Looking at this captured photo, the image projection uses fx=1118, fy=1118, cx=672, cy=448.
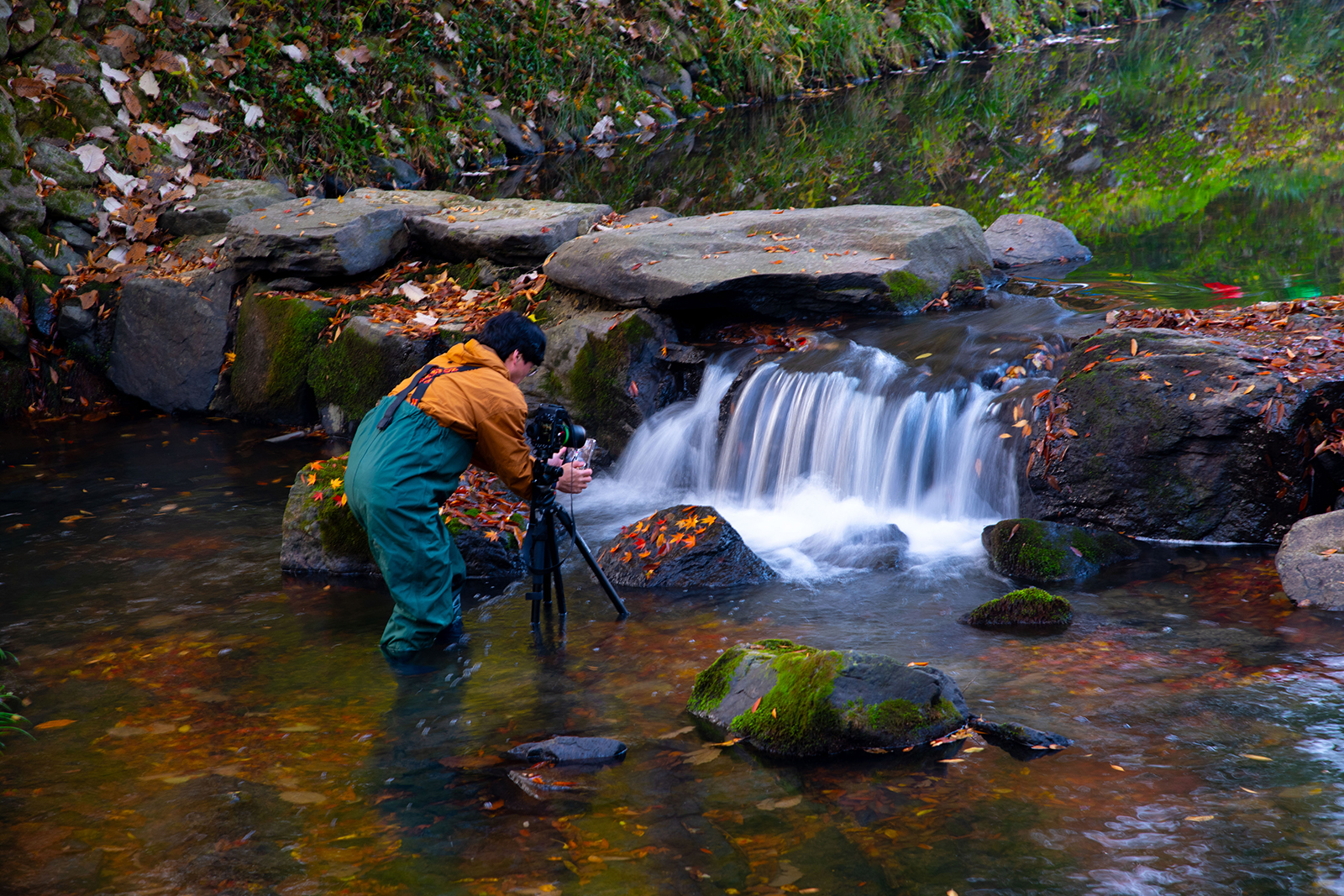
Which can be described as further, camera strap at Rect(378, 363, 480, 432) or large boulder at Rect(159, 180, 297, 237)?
large boulder at Rect(159, 180, 297, 237)

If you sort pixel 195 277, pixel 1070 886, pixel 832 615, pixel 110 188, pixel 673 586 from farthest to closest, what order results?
pixel 110 188, pixel 195 277, pixel 673 586, pixel 832 615, pixel 1070 886

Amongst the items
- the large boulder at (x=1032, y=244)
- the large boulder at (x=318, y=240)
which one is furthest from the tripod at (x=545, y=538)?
the large boulder at (x=1032, y=244)

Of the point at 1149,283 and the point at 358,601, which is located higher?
the point at 1149,283

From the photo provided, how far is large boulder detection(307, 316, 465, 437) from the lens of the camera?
886 cm

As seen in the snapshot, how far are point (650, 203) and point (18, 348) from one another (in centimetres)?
718

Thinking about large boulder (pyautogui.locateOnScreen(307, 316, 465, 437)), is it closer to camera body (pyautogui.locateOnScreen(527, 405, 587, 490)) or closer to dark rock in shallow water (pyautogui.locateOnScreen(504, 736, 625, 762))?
A: camera body (pyautogui.locateOnScreen(527, 405, 587, 490))

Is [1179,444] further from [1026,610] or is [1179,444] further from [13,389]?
[13,389]

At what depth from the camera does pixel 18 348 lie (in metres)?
10.0

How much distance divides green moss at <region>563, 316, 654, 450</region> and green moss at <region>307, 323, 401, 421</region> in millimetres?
1596

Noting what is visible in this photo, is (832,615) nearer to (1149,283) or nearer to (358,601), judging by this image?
(358,601)

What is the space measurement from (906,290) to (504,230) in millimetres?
3520

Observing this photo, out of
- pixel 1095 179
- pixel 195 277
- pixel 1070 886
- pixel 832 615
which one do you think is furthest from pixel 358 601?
pixel 1095 179

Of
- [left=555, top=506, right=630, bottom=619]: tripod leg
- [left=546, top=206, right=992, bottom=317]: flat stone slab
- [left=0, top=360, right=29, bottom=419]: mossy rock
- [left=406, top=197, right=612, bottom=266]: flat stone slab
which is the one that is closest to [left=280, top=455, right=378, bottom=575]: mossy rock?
[left=555, top=506, right=630, bottom=619]: tripod leg

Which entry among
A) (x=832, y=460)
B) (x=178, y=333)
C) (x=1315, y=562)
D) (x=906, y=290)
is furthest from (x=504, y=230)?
(x=1315, y=562)
